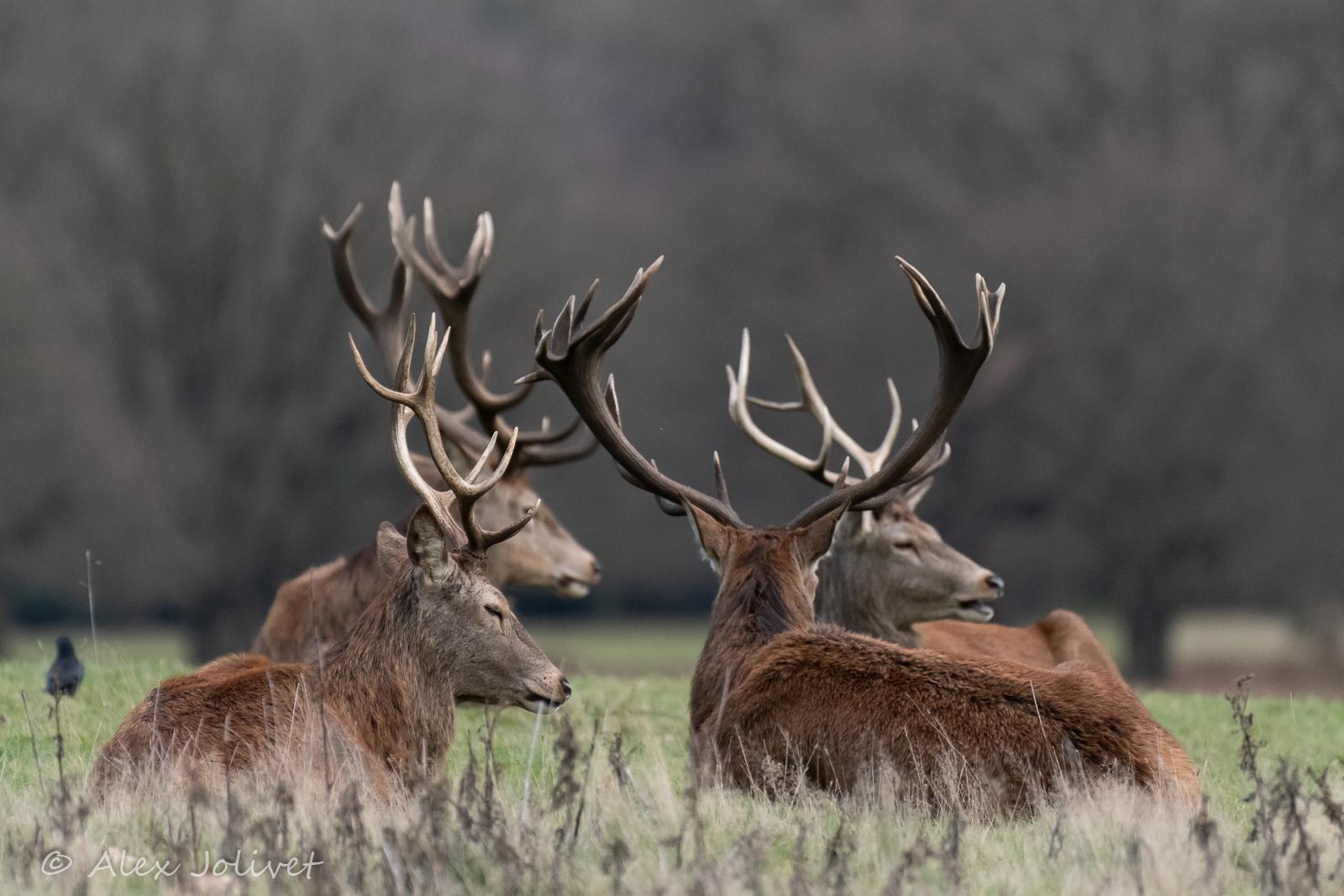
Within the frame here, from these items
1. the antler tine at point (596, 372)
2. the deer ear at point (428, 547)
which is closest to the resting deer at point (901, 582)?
the antler tine at point (596, 372)

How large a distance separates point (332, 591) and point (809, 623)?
3049mm

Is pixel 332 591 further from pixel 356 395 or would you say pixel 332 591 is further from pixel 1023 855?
pixel 356 395

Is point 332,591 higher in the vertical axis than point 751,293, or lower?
lower

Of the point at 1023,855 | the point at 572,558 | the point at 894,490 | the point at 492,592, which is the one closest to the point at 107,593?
the point at 572,558

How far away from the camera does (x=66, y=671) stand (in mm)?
7832

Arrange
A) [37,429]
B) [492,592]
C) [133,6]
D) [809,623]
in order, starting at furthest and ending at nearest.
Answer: [133,6]
[37,429]
[809,623]
[492,592]

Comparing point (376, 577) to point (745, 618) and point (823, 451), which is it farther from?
point (745, 618)

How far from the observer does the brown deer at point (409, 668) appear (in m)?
5.50

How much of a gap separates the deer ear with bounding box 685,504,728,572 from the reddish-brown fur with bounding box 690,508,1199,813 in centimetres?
77

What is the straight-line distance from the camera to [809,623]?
21.1ft

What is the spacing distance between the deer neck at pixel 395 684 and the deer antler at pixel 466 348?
406 centimetres

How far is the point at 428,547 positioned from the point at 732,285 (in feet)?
66.9

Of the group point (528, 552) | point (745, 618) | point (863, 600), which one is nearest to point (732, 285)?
point (528, 552)

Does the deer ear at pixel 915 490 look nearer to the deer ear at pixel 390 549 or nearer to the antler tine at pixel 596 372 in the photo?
the antler tine at pixel 596 372
